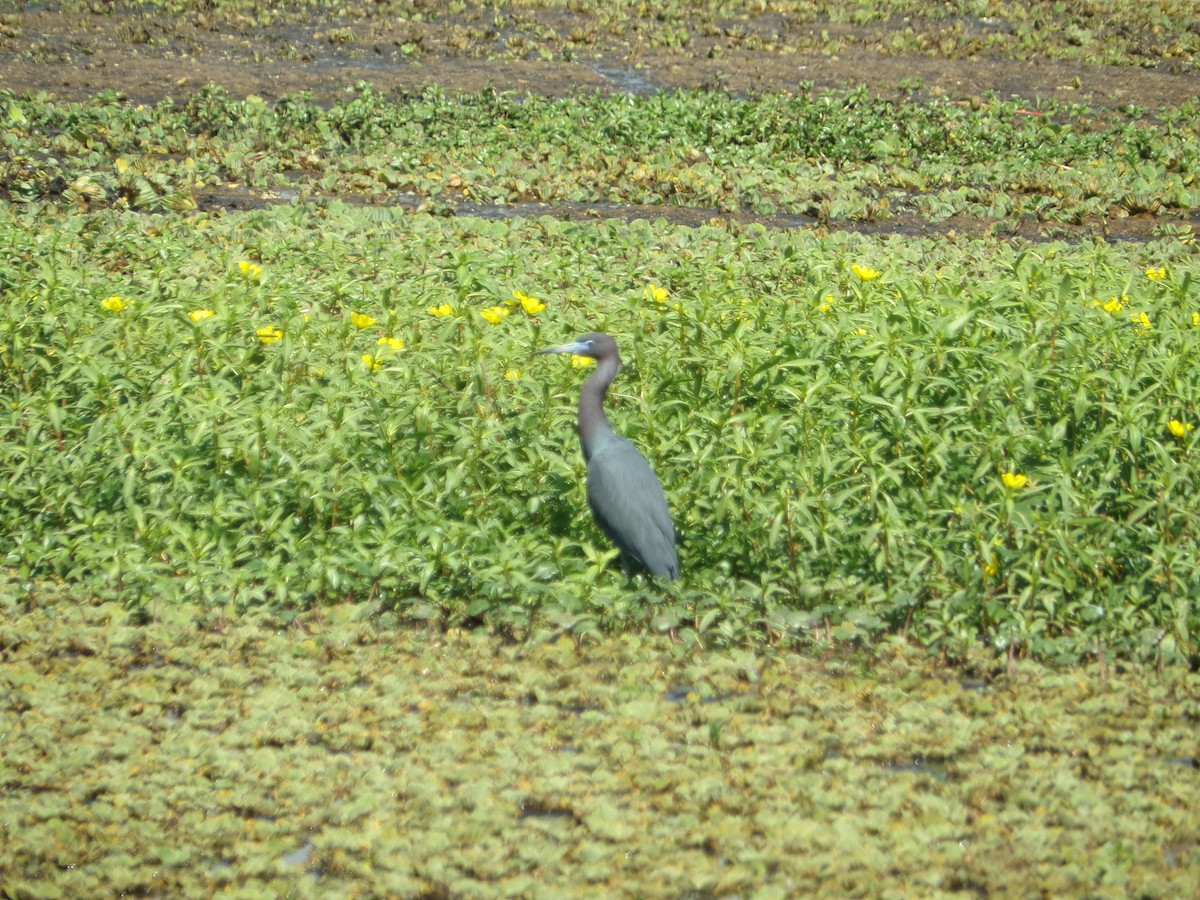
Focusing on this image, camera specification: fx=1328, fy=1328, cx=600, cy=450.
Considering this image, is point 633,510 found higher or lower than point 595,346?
lower

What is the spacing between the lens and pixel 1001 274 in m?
7.96

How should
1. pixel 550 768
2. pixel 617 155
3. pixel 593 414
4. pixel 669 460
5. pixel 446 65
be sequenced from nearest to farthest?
1. pixel 550 768
2. pixel 593 414
3. pixel 669 460
4. pixel 617 155
5. pixel 446 65

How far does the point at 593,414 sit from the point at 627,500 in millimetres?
382

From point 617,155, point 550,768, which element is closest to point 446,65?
point 617,155

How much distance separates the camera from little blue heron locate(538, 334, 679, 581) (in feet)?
13.9

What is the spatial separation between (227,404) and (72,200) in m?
4.75

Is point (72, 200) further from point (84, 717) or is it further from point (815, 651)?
point (815, 651)

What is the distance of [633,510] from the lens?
13.9 feet

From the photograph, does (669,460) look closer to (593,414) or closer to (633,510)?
(593,414)

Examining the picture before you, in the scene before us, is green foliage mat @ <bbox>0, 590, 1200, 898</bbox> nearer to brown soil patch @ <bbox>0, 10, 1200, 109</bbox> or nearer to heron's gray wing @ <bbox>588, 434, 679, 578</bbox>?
heron's gray wing @ <bbox>588, 434, 679, 578</bbox>

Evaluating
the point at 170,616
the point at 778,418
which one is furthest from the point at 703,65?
the point at 170,616

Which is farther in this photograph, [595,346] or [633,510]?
[595,346]

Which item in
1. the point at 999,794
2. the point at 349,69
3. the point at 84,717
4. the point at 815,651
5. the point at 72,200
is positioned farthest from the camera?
the point at 349,69

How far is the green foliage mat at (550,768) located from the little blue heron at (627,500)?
0.30 metres
